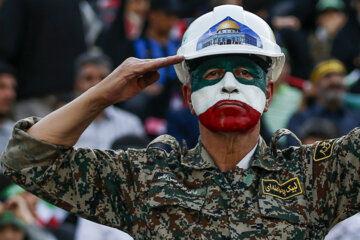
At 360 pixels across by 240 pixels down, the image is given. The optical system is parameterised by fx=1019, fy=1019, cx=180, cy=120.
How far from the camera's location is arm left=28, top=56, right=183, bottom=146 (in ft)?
14.8

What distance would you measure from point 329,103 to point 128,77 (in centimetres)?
518

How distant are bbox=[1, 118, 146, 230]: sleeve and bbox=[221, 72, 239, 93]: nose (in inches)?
19.8

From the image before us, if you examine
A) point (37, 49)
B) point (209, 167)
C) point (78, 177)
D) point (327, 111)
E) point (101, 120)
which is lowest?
point (78, 177)

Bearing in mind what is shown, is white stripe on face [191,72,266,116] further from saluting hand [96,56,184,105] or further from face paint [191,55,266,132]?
saluting hand [96,56,184,105]

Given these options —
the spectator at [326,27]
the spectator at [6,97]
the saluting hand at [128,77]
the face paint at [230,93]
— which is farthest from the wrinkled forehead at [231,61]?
the spectator at [326,27]

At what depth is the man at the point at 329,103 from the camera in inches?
362

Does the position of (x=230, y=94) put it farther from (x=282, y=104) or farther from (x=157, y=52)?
(x=157, y=52)

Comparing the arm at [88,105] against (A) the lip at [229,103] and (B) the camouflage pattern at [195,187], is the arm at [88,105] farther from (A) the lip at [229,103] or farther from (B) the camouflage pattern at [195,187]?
(A) the lip at [229,103]

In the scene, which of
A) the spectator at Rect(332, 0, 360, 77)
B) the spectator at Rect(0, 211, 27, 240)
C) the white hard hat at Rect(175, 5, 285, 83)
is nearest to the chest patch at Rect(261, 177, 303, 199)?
the white hard hat at Rect(175, 5, 285, 83)

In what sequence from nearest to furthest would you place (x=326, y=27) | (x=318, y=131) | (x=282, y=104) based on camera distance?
(x=318, y=131), (x=282, y=104), (x=326, y=27)

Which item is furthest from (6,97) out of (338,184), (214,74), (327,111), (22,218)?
(338,184)

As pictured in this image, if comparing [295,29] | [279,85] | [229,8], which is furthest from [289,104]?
[229,8]

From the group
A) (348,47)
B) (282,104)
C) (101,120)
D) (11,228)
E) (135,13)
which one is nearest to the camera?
(11,228)

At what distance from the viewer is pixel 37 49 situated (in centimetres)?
986
